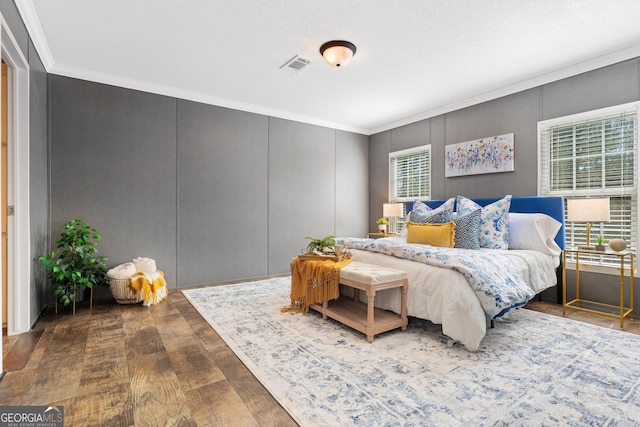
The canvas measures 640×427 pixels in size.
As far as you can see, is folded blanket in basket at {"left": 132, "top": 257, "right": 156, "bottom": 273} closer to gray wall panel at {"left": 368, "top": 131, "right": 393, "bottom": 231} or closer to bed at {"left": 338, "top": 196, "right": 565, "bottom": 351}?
bed at {"left": 338, "top": 196, "right": 565, "bottom": 351}

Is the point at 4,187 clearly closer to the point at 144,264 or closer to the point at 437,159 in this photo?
the point at 144,264

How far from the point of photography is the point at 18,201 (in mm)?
2676

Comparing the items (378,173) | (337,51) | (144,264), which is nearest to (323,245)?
(337,51)

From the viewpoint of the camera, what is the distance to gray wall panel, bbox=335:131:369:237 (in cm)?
594

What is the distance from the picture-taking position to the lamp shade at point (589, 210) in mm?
2977

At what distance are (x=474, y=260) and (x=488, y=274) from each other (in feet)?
0.53

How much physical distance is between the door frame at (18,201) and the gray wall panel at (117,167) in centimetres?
93

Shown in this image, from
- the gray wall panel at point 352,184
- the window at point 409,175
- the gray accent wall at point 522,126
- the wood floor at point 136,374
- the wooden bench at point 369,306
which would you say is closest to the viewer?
the wood floor at point 136,374

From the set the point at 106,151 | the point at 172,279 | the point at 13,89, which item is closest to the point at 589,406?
the point at 172,279

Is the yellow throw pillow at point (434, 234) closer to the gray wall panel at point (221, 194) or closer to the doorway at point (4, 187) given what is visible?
the gray wall panel at point (221, 194)

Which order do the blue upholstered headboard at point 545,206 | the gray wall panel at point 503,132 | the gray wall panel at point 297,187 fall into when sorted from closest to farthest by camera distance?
→ the blue upholstered headboard at point 545,206 < the gray wall panel at point 503,132 < the gray wall panel at point 297,187

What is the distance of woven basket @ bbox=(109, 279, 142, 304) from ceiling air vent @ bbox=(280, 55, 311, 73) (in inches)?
116

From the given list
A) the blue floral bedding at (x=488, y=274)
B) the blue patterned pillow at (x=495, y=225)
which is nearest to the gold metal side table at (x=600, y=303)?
the blue patterned pillow at (x=495, y=225)

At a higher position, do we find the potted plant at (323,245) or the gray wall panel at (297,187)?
the gray wall panel at (297,187)
